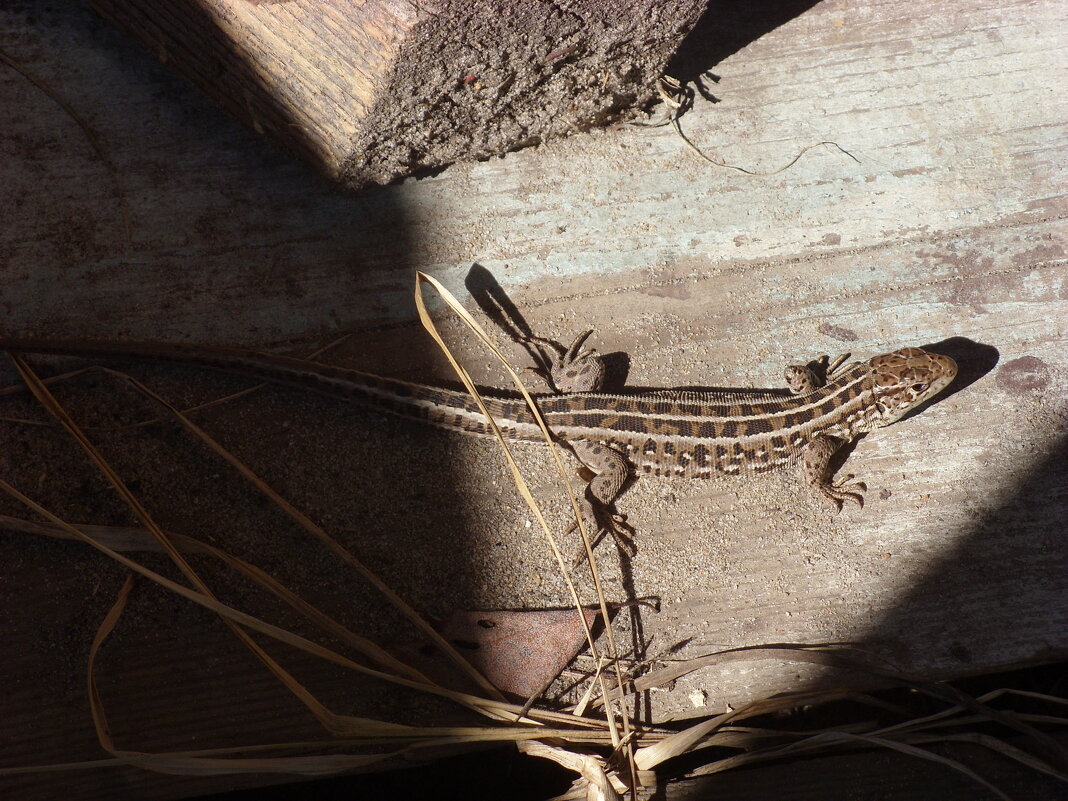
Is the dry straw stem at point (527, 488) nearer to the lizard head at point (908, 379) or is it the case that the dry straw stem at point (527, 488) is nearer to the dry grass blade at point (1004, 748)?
the dry grass blade at point (1004, 748)

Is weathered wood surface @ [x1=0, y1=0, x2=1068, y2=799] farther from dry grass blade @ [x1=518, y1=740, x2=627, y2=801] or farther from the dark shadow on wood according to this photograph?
dry grass blade @ [x1=518, y1=740, x2=627, y2=801]

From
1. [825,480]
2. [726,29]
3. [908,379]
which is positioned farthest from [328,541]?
[726,29]

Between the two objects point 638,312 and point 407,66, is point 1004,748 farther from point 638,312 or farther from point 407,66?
point 407,66

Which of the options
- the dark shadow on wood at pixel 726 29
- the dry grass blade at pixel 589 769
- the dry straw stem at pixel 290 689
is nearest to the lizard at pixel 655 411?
the dry straw stem at pixel 290 689

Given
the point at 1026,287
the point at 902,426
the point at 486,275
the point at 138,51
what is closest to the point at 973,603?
the point at 902,426

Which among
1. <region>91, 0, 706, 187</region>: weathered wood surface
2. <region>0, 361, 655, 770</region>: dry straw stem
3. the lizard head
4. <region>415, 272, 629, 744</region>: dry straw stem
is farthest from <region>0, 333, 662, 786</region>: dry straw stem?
the lizard head

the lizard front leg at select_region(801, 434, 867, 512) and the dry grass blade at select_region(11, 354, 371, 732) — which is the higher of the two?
the lizard front leg at select_region(801, 434, 867, 512)

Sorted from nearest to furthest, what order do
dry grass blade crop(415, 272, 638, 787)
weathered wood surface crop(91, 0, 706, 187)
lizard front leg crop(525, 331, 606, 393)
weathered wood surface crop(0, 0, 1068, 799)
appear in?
1. weathered wood surface crop(91, 0, 706, 187)
2. dry grass blade crop(415, 272, 638, 787)
3. weathered wood surface crop(0, 0, 1068, 799)
4. lizard front leg crop(525, 331, 606, 393)

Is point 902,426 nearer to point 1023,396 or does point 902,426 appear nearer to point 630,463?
point 1023,396
